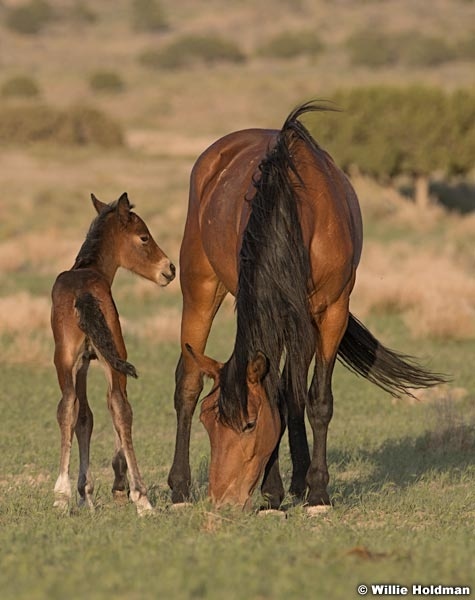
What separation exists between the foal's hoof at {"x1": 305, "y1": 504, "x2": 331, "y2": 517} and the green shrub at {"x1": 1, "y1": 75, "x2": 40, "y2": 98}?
188 ft

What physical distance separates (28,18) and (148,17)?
10329mm

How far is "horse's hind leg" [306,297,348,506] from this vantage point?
7297mm

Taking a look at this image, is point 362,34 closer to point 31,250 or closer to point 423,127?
point 423,127

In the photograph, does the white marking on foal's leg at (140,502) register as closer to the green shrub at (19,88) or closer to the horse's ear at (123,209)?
the horse's ear at (123,209)

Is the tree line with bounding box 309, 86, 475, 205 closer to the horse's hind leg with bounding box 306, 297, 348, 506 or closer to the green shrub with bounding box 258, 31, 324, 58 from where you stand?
the horse's hind leg with bounding box 306, 297, 348, 506

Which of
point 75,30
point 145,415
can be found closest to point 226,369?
point 145,415

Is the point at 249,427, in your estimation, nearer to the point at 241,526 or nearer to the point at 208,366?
the point at 208,366

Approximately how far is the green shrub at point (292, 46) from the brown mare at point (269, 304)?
8659cm

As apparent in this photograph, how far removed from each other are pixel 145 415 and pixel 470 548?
6.39m

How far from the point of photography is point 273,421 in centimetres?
662

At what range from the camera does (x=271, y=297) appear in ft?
21.9

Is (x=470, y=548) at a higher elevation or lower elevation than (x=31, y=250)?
higher

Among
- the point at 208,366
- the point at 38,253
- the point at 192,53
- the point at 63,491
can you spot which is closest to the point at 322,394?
the point at 208,366

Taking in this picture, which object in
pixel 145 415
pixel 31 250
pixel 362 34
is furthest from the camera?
pixel 362 34
